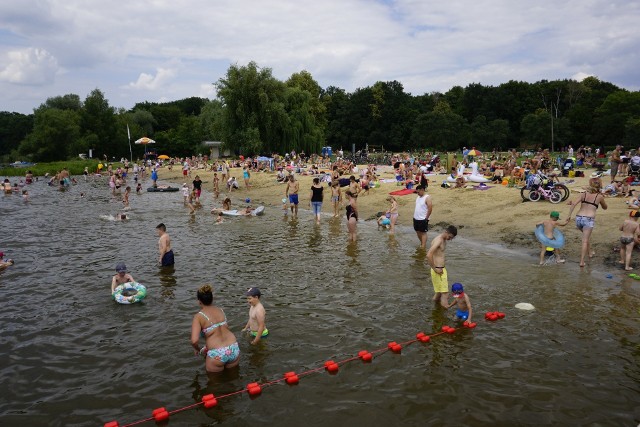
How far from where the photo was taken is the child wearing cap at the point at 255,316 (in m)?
6.90

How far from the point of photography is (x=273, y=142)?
47656mm

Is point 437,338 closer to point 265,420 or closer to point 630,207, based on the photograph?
point 265,420

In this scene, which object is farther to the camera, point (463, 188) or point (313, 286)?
point (463, 188)

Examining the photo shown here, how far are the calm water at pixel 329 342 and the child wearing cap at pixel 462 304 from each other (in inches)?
11.6

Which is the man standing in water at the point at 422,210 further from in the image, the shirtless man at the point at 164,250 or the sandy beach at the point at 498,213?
the shirtless man at the point at 164,250

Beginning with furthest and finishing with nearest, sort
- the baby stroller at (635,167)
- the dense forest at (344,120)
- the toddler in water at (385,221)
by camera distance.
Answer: the dense forest at (344,120) → the baby stroller at (635,167) → the toddler in water at (385,221)

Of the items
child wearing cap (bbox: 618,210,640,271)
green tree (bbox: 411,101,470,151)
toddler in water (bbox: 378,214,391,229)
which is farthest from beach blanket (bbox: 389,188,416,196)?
green tree (bbox: 411,101,470,151)

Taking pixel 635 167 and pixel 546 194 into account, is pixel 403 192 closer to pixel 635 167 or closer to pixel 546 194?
pixel 546 194

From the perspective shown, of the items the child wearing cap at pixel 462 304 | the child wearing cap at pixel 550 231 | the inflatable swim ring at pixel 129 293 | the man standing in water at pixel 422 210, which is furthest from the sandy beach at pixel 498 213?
the inflatable swim ring at pixel 129 293

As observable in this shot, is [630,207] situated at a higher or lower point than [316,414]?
higher

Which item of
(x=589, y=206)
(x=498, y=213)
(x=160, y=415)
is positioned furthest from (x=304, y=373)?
(x=498, y=213)

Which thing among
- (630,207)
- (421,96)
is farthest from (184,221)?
(421,96)

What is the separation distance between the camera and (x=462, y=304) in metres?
7.77

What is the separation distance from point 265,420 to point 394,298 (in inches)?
181
